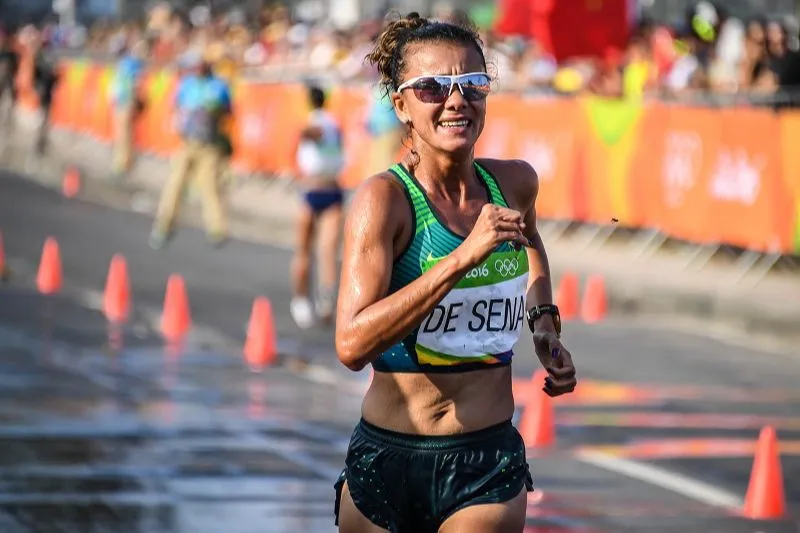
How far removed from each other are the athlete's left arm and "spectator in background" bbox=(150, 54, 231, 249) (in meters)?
19.1

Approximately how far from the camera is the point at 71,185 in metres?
33.0

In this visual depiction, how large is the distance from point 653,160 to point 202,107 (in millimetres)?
6449

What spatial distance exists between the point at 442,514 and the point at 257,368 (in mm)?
9614

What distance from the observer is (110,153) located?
130ft

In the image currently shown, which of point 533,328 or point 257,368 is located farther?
point 257,368

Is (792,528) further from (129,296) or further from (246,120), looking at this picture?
(246,120)

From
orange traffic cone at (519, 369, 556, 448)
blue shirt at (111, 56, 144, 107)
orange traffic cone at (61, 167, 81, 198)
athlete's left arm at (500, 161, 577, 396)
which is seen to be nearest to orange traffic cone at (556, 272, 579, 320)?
orange traffic cone at (519, 369, 556, 448)

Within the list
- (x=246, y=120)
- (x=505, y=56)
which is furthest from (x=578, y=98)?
(x=246, y=120)

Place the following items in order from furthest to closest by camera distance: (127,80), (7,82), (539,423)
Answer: (7,82) → (127,80) → (539,423)

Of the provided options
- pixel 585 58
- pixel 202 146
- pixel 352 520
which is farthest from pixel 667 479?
pixel 202 146

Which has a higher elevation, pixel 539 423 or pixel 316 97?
pixel 316 97

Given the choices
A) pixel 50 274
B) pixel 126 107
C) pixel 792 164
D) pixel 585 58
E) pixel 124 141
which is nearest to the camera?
pixel 792 164

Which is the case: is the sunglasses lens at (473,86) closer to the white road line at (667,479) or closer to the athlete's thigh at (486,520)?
the athlete's thigh at (486,520)

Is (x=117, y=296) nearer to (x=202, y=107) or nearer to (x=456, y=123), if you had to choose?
(x=202, y=107)
